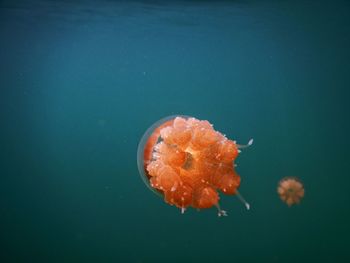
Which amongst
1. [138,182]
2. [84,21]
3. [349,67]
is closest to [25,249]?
[138,182]

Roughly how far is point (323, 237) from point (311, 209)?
1759 millimetres

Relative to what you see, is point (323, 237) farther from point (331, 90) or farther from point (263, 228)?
point (331, 90)

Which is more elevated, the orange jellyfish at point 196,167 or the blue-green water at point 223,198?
the blue-green water at point 223,198

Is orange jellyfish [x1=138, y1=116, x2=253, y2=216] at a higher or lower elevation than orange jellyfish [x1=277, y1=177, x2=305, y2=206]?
lower

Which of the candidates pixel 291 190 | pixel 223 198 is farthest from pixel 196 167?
pixel 223 198

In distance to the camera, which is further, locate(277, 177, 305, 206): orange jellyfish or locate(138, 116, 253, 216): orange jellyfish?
locate(277, 177, 305, 206): orange jellyfish

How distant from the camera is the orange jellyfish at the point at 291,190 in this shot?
908 centimetres

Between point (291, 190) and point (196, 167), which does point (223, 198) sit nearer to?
point (291, 190)

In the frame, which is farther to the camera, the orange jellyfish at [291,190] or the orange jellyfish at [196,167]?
the orange jellyfish at [291,190]

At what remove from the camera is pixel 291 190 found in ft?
30.2

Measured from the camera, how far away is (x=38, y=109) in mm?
30875

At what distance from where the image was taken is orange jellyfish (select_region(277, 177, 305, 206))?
9.08 m

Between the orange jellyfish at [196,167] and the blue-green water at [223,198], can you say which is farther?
the blue-green water at [223,198]

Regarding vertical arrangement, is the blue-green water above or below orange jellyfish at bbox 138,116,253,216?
above
